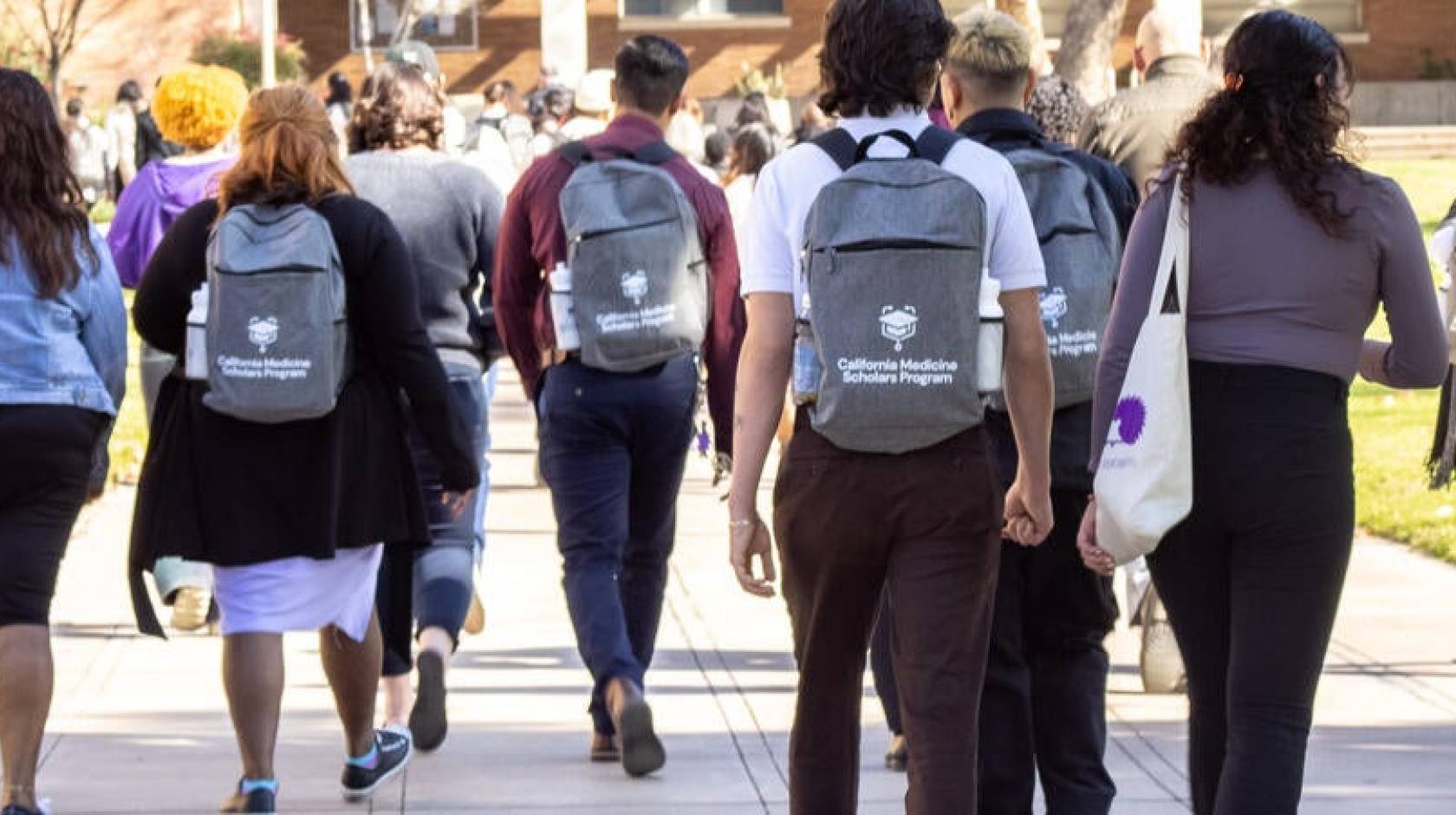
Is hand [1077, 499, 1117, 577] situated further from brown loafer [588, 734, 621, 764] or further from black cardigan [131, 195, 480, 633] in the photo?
brown loafer [588, 734, 621, 764]

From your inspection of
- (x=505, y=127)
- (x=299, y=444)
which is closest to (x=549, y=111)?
(x=505, y=127)

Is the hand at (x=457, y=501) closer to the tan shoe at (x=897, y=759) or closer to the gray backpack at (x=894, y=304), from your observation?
the tan shoe at (x=897, y=759)

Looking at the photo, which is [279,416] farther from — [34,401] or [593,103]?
[593,103]

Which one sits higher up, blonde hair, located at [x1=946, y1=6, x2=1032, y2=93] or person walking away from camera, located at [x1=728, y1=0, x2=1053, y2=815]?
blonde hair, located at [x1=946, y1=6, x2=1032, y2=93]

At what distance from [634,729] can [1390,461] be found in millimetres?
7573

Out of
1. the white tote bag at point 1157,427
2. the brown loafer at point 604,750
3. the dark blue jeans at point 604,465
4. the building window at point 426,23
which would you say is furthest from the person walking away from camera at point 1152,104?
the building window at point 426,23

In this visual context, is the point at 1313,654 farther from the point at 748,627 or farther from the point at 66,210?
the point at 748,627

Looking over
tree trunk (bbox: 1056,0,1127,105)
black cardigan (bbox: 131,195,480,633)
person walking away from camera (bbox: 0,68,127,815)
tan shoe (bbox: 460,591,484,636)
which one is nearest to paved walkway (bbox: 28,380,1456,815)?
tan shoe (bbox: 460,591,484,636)

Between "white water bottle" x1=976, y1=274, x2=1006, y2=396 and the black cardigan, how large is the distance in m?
1.84

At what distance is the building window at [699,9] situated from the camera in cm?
5003

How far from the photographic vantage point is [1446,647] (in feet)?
29.3

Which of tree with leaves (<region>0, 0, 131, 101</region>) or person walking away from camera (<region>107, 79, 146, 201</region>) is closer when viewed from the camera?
person walking away from camera (<region>107, 79, 146, 201</region>)

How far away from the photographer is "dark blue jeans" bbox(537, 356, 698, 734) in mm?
7086

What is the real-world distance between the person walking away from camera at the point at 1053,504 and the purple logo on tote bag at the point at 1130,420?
2.63ft
